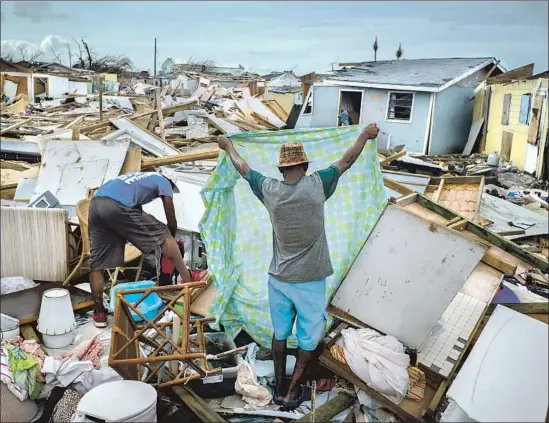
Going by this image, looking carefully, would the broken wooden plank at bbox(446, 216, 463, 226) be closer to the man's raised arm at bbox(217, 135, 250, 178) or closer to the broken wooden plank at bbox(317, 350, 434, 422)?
the broken wooden plank at bbox(317, 350, 434, 422)

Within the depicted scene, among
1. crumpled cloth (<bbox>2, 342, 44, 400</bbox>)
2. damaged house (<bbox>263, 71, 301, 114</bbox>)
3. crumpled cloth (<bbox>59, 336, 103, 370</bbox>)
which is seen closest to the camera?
crumpled cloth (<bbox>2, 342, 44, 400</bbox>)

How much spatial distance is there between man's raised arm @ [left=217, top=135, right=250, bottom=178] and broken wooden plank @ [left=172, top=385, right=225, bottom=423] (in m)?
1.39

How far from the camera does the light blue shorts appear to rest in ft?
10.6

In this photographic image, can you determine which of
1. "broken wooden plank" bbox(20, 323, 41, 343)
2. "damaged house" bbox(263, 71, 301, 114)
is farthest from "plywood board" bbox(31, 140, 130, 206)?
"damaged house" bbox(263, 71, 301, 114)

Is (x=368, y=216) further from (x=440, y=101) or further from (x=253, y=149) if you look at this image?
(x=440, y=101)

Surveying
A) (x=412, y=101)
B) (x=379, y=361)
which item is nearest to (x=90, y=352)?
(x=379, y=361)

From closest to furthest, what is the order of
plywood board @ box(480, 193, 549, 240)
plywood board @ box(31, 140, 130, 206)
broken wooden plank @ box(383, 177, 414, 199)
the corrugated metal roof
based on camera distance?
plywood board @ box(480, 193, 549, 240) → broken wooden plank @ box(383, 177, 414, 199) → plywood board @ box(31, 140, 130, 206) → the corrugated metal roof

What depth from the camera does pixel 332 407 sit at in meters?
3.17

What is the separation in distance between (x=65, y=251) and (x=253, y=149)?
2094mm

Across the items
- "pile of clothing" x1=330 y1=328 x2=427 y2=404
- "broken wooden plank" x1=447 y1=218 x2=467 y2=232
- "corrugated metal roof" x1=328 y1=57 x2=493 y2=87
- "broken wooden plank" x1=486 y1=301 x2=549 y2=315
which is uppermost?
"corrugated metal roof" x1=328 y1=57 x2=493 y2=87

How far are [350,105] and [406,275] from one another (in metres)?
14.8

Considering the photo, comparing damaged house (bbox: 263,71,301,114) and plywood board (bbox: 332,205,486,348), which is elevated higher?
damaged house (bbox: 263,71,301,114)

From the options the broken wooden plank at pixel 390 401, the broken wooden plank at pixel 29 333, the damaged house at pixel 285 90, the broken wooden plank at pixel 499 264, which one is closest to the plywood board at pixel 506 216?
the broken wooden plank at pixel 499 264

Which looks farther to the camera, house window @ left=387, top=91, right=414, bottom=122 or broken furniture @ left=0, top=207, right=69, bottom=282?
house window @ left=387, top=91, right=414, bottom=122
